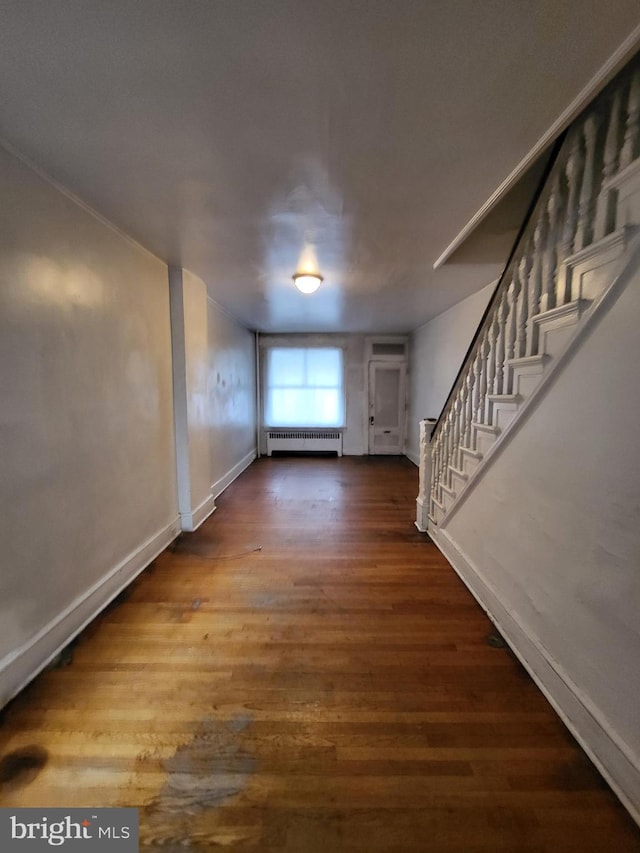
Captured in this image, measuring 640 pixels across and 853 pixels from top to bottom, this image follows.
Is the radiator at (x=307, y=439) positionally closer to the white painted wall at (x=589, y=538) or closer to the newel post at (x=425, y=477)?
Result: the newel post at (x=425, y=477)

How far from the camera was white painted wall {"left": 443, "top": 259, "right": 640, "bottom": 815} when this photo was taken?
117 cm

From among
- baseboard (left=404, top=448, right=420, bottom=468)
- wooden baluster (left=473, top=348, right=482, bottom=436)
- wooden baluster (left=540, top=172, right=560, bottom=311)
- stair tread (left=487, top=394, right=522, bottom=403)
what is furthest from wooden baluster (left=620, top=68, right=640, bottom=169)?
baseboard (left=404, top=448, right=420, bottom=468)

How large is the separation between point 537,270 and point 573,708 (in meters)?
1.98

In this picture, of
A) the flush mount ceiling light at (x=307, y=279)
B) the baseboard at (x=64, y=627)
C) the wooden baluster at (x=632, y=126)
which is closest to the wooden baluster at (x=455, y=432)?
Result: the flush mount ceiling light at (x=307, y=279)

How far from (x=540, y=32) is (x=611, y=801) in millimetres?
2469

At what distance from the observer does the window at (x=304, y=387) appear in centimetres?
689

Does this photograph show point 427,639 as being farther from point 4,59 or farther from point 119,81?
point 4,59

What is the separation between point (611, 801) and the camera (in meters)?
1.16

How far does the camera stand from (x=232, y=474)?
17.0 ft

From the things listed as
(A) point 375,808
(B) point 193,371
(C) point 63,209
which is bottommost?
(A) point 375,808

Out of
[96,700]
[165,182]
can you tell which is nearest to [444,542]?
[96,700]

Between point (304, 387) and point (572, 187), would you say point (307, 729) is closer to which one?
point (572, 187)

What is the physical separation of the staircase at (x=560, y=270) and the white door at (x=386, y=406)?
432cm
